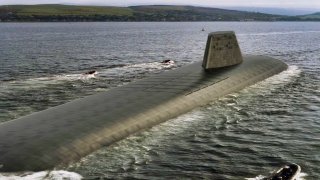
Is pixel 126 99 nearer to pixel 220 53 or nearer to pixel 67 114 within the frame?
pixel 67 114

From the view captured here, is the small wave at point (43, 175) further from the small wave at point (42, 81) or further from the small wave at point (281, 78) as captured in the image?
the small wave at point (42, 81)

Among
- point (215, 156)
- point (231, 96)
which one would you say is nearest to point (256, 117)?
point (231, 96)

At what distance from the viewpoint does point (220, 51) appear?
53969mm

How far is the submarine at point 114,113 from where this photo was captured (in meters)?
26.9

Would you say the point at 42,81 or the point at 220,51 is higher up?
the point at 220,51

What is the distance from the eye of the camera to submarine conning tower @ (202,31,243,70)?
52125 mm

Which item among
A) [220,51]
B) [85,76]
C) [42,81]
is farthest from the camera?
[85,76]

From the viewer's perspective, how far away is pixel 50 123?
31641 mm

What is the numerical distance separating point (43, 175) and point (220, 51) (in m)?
33.7

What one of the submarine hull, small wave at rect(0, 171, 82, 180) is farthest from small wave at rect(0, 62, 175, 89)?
small wave at rect(0, 171, 82, 180)

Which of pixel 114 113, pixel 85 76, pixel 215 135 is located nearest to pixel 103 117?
pixel 114 113

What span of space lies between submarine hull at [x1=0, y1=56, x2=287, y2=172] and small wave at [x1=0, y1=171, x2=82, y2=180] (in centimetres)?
51

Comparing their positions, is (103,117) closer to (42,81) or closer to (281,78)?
(42,81)

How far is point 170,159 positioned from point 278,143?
855 cm
